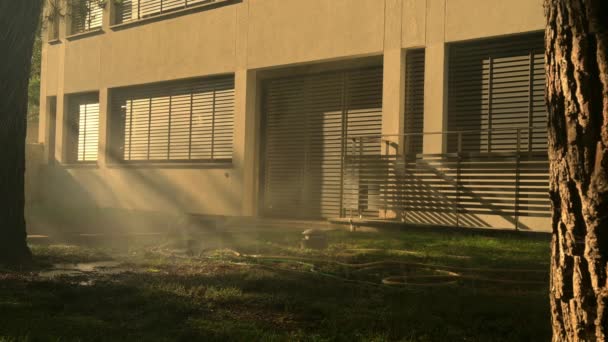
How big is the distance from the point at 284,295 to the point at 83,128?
18.5 m

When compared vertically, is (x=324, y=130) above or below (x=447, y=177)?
above

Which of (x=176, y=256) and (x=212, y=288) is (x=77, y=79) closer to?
(x=176, y=256)

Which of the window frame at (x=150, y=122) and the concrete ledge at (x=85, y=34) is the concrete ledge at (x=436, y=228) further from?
the concrete ledge at (x=85, y=34)

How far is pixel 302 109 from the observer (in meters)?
16.4

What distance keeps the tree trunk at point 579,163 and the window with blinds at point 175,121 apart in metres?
15.3

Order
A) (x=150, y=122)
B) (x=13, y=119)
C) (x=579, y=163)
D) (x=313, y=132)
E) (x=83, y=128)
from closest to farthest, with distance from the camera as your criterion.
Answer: (x=579, y=163), (x=13, y=119), (x=313, y=132), (x=150, y=122), (x=83, y=128)

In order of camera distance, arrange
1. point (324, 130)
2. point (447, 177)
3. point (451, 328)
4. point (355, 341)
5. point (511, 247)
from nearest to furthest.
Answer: point (355, 341), point (451, 328), point (511, 247), point (447, 177), point (324, 130)

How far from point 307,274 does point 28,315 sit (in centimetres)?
303

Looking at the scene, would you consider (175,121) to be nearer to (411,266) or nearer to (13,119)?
(13,119)

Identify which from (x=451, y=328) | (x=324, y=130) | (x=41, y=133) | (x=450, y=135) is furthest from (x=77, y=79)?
(x=451, y=328)

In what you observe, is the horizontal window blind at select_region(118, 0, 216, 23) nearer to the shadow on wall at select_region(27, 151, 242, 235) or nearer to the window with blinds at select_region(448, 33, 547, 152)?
the shadow on wall at select_region(27, 151, 242, 235)

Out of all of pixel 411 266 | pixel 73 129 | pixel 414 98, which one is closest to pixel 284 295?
pixel 411 266

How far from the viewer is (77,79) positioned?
73.9ft

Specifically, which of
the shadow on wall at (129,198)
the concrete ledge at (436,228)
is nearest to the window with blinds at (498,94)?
the concrete ledge at (436,228)
